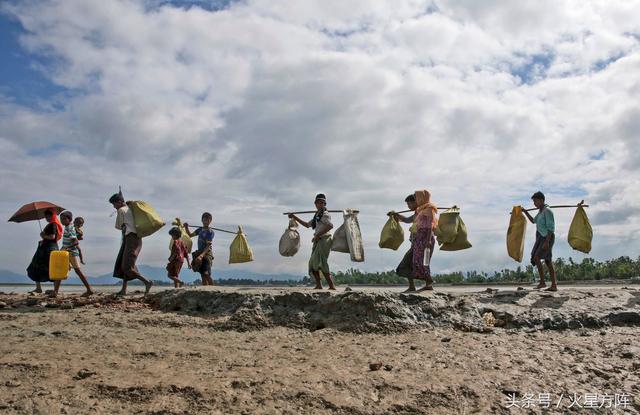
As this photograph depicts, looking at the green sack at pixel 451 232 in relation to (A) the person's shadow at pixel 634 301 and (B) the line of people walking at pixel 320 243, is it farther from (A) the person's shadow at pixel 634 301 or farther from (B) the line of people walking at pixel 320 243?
(A) the person's shadow at pixel 634 301

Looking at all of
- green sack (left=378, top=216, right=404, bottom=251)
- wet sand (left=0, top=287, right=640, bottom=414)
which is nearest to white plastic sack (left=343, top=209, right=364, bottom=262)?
green sack (left=378, top=216, right=404, bottom=251)

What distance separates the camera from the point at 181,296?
7305 millimetres

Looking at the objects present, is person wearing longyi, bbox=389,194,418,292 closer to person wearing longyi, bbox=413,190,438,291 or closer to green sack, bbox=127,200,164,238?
person wearing longyi, bbox=413,190,438,291

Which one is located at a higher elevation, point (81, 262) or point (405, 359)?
point (81, 262)

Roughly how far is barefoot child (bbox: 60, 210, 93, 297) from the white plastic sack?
4.53 m

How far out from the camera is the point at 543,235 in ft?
29.0

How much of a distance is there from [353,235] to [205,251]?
338 centimetres

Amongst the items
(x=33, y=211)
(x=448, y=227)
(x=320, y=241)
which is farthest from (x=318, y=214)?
(x=33, y=211)

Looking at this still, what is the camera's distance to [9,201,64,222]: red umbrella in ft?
30.8

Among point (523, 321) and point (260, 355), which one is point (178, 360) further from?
point (523, 321)

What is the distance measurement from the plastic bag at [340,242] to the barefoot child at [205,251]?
122 inches

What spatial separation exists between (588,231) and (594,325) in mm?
3112

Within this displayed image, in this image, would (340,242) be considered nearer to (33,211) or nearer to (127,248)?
(127,248)

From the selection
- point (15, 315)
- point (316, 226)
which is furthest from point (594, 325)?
point (15, 315)
